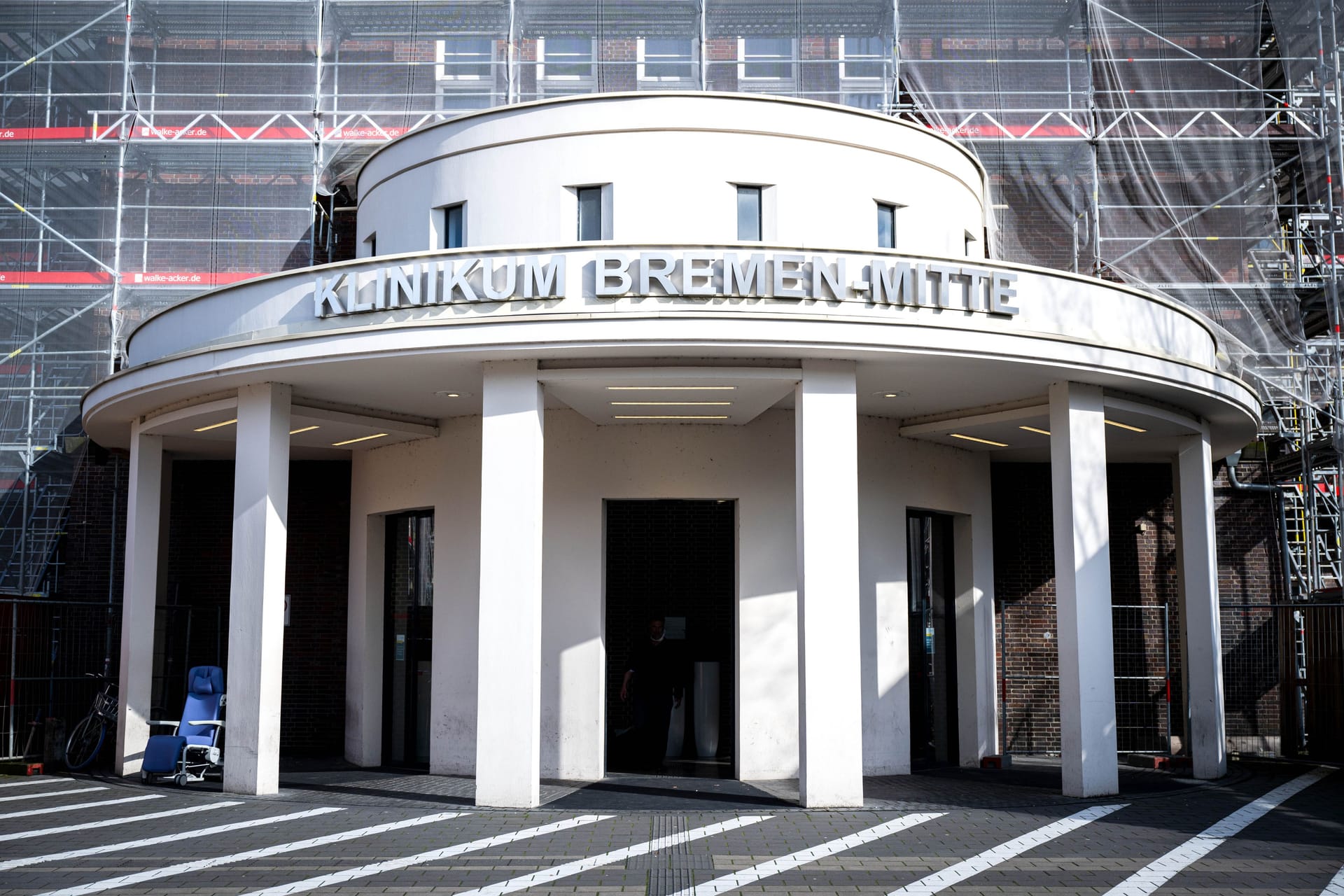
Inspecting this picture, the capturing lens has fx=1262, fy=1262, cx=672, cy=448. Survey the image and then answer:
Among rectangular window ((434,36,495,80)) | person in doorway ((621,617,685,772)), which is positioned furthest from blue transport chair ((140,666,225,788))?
rectangular window ((434,36,495,80))

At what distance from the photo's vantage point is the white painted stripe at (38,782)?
14.4 metres

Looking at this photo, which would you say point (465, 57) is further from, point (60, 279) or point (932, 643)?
point (932, 643)

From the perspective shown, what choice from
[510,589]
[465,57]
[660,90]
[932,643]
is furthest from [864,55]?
[510,589]

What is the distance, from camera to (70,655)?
727 inches

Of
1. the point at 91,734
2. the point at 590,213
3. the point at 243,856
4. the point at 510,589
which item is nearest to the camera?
the point at 243,856

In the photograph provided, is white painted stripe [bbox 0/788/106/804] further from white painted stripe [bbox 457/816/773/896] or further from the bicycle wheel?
white painted stripe [bbox 457/816/773/896]

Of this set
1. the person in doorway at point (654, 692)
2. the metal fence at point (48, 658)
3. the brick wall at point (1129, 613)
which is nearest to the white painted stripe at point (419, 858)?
the person in doorway at point (654, 692)

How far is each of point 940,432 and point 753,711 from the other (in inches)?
165

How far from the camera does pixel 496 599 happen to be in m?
12.1

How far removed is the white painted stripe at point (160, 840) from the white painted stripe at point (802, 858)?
4.63 metres

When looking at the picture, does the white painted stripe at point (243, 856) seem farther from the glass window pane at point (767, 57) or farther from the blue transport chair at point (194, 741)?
the glass window pane at point (767, 57)

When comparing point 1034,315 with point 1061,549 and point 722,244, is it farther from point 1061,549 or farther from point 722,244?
point 722,244

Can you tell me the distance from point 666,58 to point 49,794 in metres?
15.8

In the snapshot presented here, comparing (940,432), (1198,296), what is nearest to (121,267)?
(940,432)
